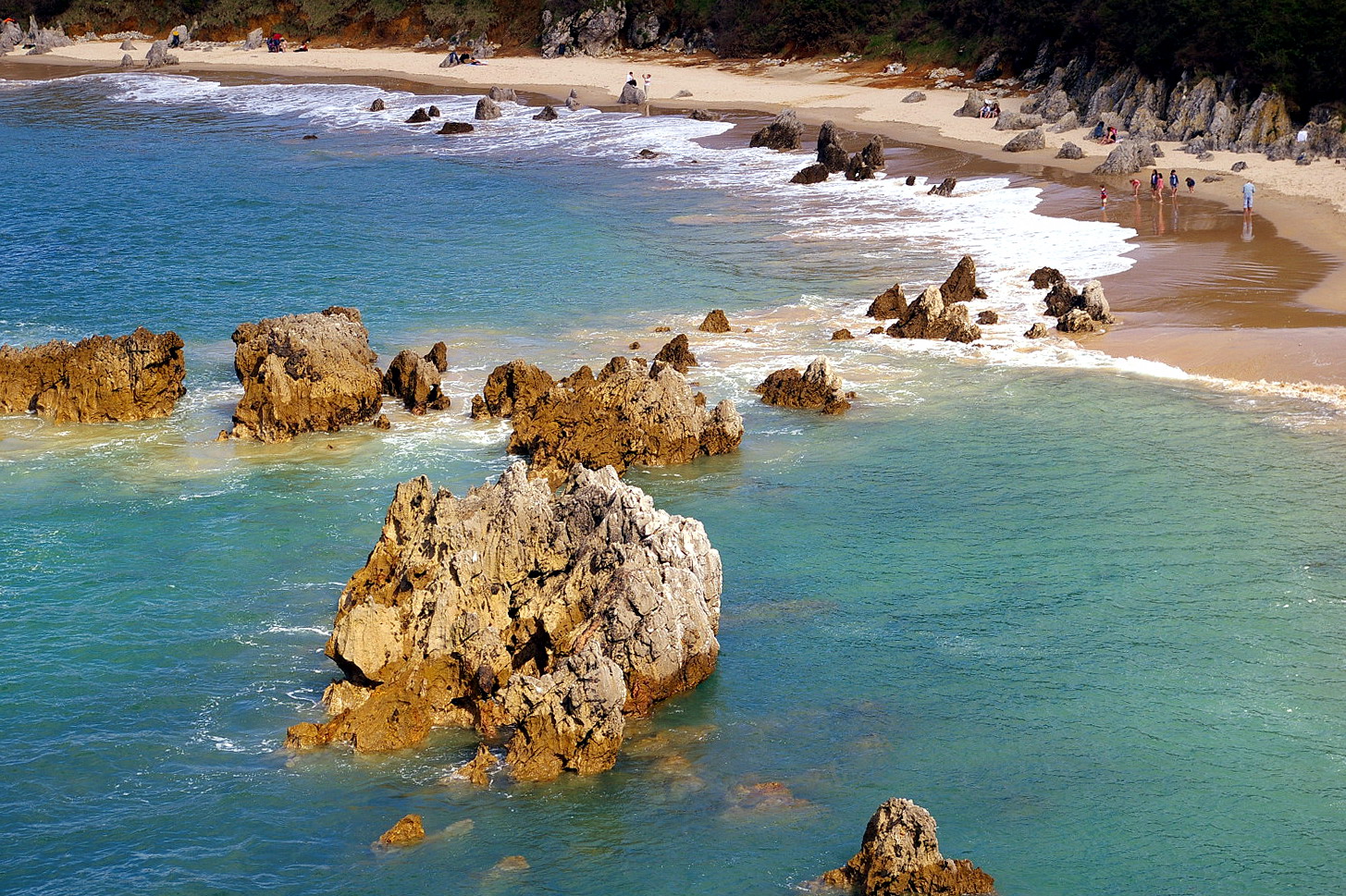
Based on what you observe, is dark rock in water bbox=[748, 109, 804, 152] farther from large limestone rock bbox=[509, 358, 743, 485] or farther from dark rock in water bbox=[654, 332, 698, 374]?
large limestone rock bbox=[509, 358, 743, 485]

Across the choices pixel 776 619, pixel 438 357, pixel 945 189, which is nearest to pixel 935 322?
pixel 438 357

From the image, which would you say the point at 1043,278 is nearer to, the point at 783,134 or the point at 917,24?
the point at 783,134

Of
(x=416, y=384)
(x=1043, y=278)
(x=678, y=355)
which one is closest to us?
(x=416, y=384)

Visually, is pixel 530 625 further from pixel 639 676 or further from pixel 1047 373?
pixel 1047 373

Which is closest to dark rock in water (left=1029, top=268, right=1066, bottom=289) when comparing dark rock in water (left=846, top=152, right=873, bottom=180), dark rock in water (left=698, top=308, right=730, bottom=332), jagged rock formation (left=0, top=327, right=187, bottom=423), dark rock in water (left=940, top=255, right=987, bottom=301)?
dark rock in water (left=940, top=255, right=987, bottom=301)

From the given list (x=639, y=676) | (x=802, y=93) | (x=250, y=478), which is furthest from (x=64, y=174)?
(x=639, y=676)

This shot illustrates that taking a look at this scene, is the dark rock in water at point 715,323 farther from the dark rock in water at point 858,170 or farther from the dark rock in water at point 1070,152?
the dark rock in water at point 1070,152
